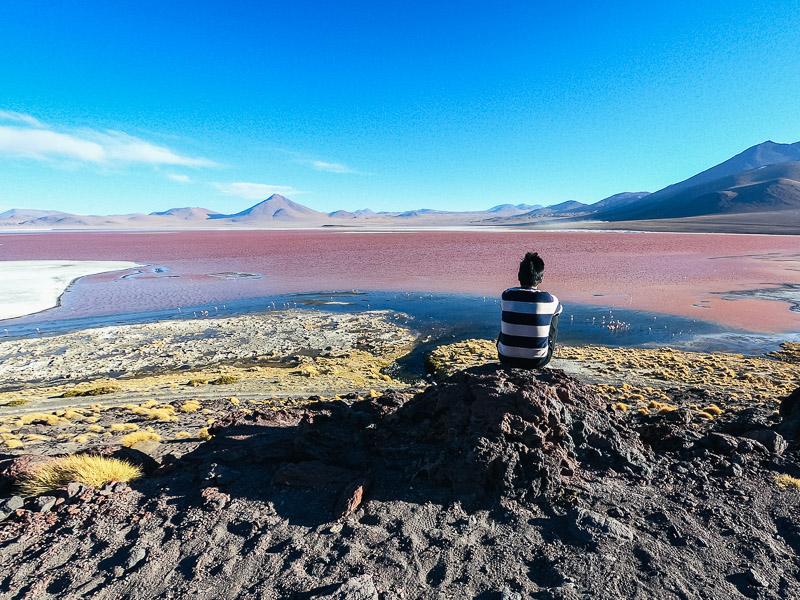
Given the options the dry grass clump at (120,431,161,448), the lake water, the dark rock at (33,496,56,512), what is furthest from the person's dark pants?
the lake water

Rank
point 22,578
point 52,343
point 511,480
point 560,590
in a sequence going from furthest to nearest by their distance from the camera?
point 52,343
point 511,480
point 22,578
point 560,590

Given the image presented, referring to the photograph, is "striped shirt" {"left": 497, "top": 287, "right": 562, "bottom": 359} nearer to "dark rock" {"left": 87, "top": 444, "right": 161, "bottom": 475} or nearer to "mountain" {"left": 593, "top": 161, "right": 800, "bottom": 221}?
"dark rock" {"left": 87, "top": 444, "right": 161, "bottom": 475}

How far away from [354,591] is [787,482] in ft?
15.5

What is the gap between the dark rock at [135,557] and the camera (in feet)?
11.2

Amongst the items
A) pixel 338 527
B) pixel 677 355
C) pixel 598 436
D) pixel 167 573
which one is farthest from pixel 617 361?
pixel 167 573

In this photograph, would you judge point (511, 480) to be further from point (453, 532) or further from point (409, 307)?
point (409, 307)

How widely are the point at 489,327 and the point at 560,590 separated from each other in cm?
1909

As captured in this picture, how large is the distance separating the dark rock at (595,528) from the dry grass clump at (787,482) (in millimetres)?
2144

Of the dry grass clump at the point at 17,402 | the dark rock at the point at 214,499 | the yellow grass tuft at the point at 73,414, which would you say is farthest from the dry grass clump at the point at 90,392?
the dark rock at the point at 214,499

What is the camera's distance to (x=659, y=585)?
311 centimetres

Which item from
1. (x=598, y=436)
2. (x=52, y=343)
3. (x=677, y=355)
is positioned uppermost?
(x=598, y=436)

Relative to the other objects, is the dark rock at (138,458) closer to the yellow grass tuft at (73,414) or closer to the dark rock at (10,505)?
the dark rock at (10,505)

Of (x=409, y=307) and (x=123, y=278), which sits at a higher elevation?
(x=123, y=278)

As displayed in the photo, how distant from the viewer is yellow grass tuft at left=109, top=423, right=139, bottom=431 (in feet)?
27.4
